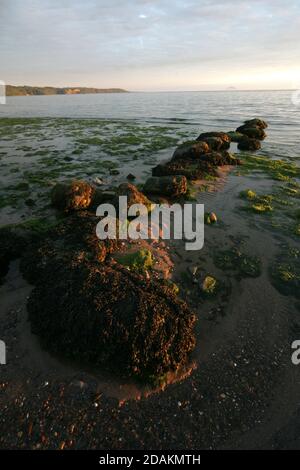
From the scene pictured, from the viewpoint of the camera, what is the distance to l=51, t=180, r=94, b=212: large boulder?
431 inches

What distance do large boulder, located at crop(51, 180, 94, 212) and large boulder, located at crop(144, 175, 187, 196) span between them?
107 inches

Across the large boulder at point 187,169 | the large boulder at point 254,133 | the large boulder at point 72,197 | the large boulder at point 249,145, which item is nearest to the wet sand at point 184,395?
the large boulder at point 72,197

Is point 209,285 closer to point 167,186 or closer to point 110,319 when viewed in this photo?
point 110,319

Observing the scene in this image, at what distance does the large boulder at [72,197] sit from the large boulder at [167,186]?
2.71 m

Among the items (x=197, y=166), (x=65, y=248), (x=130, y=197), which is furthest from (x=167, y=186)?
(x=65, y=248)

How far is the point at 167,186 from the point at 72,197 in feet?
13.1

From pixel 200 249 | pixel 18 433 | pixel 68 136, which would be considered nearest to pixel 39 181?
pixel 200 249

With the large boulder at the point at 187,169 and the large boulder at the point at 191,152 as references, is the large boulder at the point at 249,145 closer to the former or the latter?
the large boulder at the point at 191,152

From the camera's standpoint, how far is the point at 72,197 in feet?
35.9

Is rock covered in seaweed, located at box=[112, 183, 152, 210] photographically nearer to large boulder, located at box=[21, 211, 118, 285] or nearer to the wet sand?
large boulder, located at box=[21, 211, 118, 285]

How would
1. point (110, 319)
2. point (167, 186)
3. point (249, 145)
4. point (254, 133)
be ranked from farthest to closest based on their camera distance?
point (254, 133) → point (249, 145) → point (167, 186) → point (110, 319)

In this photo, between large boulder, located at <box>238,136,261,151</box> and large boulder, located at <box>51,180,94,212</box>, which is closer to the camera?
large boulder, located at <box>51,180,94,212</box>

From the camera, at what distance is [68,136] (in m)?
29.7

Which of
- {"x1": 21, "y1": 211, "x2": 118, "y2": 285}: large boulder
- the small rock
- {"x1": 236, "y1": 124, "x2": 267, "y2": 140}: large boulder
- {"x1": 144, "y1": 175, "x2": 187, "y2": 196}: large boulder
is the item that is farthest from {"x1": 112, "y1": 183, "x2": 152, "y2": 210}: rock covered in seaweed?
{"x1": 236, "y1": 124, "x2": 267, "y2": 140}: large boulder
